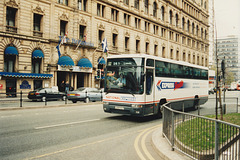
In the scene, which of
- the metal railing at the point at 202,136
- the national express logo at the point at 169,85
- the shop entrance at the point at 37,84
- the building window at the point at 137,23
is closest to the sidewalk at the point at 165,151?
the metal railing at the point at 202,136

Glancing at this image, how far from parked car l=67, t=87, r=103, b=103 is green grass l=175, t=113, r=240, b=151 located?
16331mm

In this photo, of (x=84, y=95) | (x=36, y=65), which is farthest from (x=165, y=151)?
(x=36, y=65)

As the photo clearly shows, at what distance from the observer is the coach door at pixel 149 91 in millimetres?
10789

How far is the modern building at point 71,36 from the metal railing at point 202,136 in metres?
23.3

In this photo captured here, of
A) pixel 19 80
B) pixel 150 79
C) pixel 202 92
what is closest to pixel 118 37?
pixel 19 80

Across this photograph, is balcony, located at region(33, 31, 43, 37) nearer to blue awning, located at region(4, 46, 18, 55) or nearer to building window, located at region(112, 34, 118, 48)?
blue awning, located at region(4, 46, 18, 55)

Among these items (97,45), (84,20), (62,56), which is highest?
(84,20)

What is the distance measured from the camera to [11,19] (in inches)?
1035

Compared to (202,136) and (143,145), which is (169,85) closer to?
(143,145)

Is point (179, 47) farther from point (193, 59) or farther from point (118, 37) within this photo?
point (118, 37)

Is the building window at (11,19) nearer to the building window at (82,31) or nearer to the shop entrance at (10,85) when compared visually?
the shop entrance at (10,85)

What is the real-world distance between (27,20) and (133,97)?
22143mm

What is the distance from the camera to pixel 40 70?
28562 mm

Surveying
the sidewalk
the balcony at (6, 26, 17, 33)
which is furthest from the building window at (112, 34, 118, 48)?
the sidewalk
